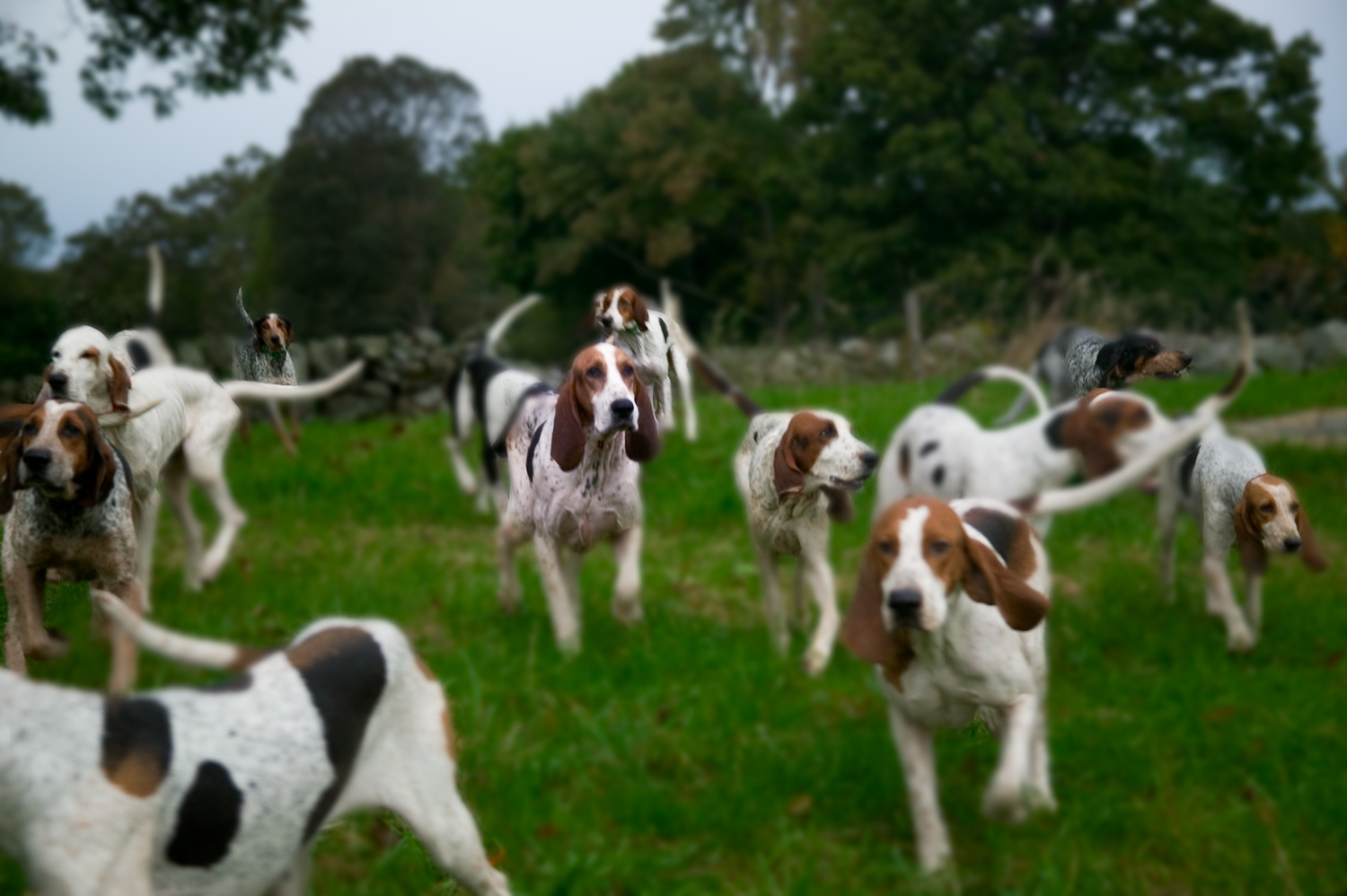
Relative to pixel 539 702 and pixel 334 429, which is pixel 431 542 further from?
pixel 539 702

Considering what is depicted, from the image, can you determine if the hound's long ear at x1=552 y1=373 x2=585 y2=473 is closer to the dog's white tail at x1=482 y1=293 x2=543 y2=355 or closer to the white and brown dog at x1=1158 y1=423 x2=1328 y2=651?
the white and brown dog at x1=1158 y1=423 x2=1328 y2=651

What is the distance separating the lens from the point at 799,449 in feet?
3.25

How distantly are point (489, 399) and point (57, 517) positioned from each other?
0.75 meters

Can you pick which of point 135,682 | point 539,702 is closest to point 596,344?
point 135,682

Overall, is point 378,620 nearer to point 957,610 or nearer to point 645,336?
point 645,336

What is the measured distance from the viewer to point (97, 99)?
2.26 metres

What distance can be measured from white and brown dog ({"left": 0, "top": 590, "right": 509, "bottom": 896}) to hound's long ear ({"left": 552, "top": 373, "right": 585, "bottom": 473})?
261 mm

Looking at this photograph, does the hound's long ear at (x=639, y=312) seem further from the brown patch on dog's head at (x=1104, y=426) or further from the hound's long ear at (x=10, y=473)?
the hound's long ear at (x=10, y=473)

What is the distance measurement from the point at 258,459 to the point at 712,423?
57.6 inches

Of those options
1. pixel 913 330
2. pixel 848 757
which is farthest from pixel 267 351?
pixel 848 757

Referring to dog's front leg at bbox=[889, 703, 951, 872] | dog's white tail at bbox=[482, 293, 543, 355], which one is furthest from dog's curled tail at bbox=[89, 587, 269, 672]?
dog's front leg at bbox=[889, 703, 951, 872]

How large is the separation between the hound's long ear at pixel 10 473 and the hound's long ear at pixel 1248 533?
1.02 metres

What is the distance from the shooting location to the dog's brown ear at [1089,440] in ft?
2.78

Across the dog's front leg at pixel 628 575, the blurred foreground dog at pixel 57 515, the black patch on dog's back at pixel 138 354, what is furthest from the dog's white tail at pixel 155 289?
the dog's front leg at pixel 628 575
